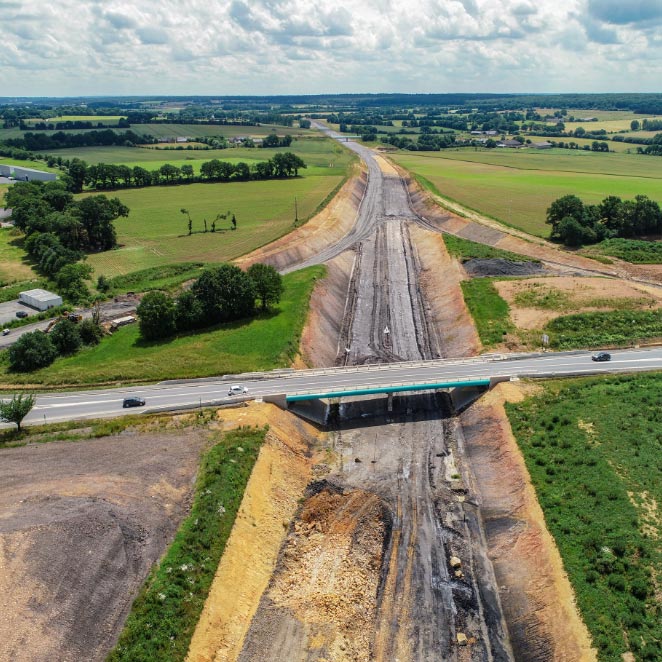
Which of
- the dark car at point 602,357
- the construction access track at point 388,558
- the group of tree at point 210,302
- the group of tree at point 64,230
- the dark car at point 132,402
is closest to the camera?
the construction access track at point 388,558

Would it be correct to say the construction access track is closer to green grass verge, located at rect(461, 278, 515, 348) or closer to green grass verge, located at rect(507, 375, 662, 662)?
green grass verge, located at rect(507, 375, 662, 662)

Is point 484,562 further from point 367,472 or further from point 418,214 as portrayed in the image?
point 418,214

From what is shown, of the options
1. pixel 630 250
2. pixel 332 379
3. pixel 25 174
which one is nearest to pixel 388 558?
pixel 332 379

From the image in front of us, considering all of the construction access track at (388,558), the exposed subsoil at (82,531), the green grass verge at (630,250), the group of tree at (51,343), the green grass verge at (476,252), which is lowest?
the construction access track at (388,558)

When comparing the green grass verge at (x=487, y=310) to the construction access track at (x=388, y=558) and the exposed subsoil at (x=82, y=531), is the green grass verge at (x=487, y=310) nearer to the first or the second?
the construction access track at (x=388, y=558)

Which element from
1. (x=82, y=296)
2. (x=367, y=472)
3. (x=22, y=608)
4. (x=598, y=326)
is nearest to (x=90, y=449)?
(x=22, y=608)

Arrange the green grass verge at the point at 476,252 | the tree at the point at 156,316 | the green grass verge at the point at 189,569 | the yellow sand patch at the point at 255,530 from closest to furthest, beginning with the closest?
the green grass verge at the point at 189,569
the yellow sand patch at the point at 255,530
the tree at the point at 156,316
the green grass verge at the point at 476,252

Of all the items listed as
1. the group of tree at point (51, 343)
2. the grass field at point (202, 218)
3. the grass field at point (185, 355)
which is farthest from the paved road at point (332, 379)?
the grass field at point (202, 218)
